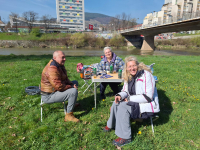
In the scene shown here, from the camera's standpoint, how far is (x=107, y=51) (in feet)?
12.5

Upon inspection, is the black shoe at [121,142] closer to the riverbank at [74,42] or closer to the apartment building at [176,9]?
the riverbank at [74,42]

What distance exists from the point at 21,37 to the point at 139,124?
201ft

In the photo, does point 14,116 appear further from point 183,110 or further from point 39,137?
point 183,110

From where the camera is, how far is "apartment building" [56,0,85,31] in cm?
8600

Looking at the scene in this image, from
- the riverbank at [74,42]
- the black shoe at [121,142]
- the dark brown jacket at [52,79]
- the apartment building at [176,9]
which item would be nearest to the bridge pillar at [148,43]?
the riverbank at [74,42]

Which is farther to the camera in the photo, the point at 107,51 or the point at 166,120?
the point at 107,51

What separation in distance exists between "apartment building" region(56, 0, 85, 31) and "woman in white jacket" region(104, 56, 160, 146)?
88.8 metres

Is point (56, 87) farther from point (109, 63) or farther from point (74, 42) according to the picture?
point (74, 42)

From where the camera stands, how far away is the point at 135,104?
231 cm

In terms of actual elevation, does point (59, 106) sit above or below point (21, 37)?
below

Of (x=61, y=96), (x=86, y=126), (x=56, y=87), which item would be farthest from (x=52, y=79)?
(x=86, y=126)

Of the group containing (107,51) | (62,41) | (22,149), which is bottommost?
(22,149)

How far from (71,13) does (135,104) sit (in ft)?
323

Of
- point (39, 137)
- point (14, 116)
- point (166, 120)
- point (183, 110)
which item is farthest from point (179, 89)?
point (14, 116)
